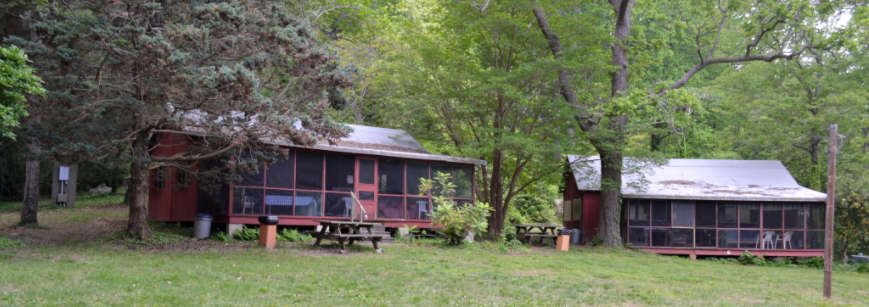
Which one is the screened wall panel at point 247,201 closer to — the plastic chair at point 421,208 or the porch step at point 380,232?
the porch step at point 380,232

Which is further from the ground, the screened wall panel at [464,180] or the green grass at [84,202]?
the screened wall panel at [464,180]

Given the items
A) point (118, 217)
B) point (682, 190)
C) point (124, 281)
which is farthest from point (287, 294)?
point (682, 190)

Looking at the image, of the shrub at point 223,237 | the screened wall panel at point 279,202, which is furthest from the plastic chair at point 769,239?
the shrub at point 223,237

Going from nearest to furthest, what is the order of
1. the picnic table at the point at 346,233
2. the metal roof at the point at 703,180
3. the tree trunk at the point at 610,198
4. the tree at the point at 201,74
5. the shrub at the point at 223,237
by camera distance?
the tree at the point at 201,74, the picnic table at the point at 346,233, the shrub at the point at 223,237, the tree trunk at the point at 610,198, the metal roof at the point at 703,180

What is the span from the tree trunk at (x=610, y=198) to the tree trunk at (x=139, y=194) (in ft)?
45.0

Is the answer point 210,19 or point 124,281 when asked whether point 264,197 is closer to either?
point 210,19

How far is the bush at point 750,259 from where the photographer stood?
21547mm

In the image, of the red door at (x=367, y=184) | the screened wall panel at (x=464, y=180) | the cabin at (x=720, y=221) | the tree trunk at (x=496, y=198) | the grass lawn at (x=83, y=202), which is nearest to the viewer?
the red door at (x=367, y=184)

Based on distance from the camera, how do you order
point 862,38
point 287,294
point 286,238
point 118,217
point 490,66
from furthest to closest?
point 490,66 → point 118,217 → point 862,38 → point 286,238 → point 287,294

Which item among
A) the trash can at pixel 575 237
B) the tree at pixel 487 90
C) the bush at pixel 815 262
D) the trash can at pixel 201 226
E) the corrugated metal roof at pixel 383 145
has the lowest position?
the bush at pixel 815 262

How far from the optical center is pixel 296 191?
18016 millimetres

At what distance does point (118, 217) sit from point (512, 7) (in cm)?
1405

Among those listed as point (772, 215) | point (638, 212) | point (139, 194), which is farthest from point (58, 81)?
point (772, 215)

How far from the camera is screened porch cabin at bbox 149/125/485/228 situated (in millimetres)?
17359
